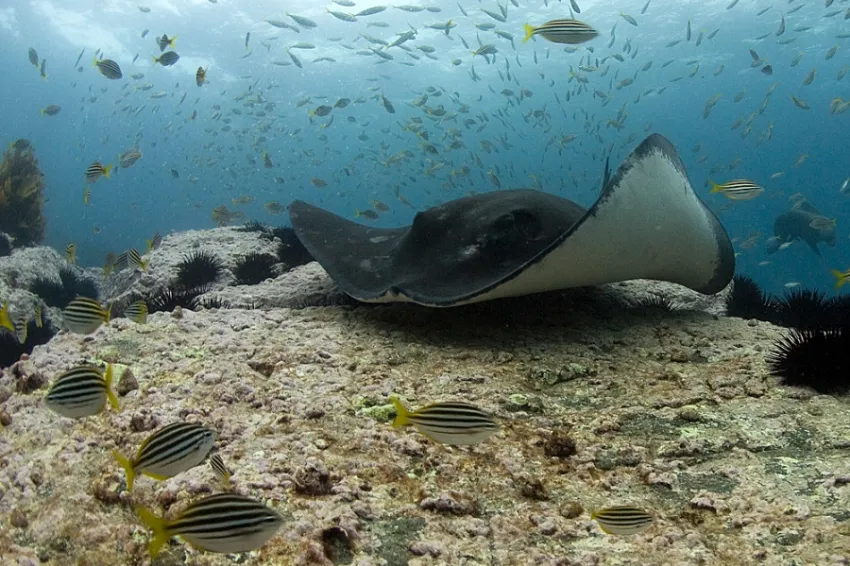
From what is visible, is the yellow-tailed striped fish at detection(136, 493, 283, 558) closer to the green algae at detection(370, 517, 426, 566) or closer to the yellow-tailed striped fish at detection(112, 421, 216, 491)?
the yellow-tailed striped fish at detection(112, 421, 216, 491)

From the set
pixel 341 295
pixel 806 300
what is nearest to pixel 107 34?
pixel 341 295

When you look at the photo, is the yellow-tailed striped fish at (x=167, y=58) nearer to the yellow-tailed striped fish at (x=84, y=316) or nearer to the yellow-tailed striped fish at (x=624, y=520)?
the yellow-tailed striped fish at (x=84, y=316)

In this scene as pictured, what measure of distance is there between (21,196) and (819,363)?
19328mm

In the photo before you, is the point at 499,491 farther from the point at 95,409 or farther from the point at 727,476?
the point at 95,409

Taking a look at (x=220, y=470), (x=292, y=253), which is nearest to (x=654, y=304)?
(x=220, y=470)

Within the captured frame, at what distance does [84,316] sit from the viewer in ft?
12.6

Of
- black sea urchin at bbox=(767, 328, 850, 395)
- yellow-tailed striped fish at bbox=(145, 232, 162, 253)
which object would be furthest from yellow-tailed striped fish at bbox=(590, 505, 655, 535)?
yellow-tailed striped fish at bbox=(145, 232, 162, 253)

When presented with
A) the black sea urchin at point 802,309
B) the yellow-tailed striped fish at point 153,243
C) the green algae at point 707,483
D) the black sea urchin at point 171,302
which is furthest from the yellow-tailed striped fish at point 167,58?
the green algae at point 707,483

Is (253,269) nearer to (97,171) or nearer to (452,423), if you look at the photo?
(97,171)

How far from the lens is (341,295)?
577 cm

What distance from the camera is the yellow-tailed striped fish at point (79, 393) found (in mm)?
2506

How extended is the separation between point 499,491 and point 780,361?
2315mm

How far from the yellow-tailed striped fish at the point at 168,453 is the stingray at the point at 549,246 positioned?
2.05 metres

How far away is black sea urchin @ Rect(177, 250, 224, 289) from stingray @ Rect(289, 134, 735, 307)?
10.4 ft
